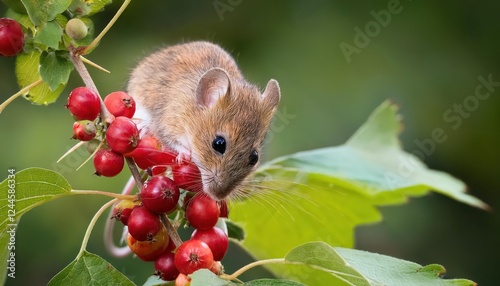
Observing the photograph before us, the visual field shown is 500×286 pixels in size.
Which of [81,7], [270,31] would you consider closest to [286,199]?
Result: [81,7]

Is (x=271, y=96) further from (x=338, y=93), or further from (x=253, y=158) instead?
(x=338, y=93)

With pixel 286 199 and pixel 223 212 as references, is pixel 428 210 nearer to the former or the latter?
pixel 286 199

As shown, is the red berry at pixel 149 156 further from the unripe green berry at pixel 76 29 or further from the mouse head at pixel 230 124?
the mouse head at pixel 230 124

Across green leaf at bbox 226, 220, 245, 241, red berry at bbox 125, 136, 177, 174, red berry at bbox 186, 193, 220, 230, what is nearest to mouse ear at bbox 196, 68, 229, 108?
green leaf at bbox 226, 220, 245, 241

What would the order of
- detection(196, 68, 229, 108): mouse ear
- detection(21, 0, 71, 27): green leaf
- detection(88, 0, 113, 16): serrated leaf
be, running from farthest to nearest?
detection(196, 68, 229, 108): mouse ear, detection(88, 0, 113, 16): serrated leaf, detection(21, 0, 71, 27): green leaf

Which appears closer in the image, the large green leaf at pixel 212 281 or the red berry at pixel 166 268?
the large green leaf at pixel 212 281

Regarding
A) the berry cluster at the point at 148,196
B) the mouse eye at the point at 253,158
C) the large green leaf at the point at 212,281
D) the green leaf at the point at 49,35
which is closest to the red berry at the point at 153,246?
the berry cluster at the point at 148,196

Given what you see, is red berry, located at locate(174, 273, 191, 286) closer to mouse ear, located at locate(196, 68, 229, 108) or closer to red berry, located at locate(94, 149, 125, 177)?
red berry, located at locate(94, 149, 125, 177)
